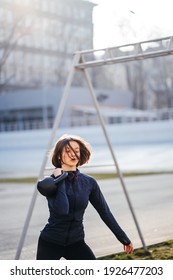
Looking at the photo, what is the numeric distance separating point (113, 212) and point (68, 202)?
350 cm

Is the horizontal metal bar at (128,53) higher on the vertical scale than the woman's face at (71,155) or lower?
higher

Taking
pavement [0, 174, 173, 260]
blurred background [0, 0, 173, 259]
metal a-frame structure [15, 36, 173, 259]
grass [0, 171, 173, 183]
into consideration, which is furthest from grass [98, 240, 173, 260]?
grass [0, 171, 173, 183]

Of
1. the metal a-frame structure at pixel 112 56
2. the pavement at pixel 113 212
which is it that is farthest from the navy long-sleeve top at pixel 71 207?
the pavement at pixel 113 212

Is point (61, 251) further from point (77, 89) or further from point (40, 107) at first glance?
point (40, 107)

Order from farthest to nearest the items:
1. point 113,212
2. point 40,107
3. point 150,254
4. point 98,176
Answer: point 40,107, point 98,176, point 113,212, point 150,254

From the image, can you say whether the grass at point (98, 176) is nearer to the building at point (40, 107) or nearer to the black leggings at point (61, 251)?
the black leggings at point (61, 251)

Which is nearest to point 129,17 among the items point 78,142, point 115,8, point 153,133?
point 115,8

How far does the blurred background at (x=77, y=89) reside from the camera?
378 cm

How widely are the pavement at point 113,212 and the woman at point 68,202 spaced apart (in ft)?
4.17

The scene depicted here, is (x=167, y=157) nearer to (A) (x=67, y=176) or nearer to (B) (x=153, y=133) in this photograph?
(B) (x=153, y=133)

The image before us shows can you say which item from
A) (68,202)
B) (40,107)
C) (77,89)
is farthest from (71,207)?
(40,107)

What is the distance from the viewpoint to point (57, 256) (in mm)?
2445

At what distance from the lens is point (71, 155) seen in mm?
2457
